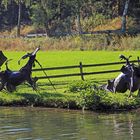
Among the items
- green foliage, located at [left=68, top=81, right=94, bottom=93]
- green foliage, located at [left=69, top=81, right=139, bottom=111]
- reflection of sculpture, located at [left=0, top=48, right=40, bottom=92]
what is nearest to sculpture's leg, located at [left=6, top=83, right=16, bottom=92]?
reflection of sculpture, located at [left=0, top=48, right=40, bottom=92]

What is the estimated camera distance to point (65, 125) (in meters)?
16.7

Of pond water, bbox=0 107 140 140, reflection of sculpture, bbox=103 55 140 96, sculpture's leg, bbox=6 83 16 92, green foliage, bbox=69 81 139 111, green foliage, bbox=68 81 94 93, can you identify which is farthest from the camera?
sculpture's leg, bbox=6 83 16 92

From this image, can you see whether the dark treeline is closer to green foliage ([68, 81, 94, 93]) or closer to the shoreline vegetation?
green foliage ([68, 81, 94, 93])

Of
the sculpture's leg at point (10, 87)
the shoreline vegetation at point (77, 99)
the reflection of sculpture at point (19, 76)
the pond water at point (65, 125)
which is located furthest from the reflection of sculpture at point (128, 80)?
the sculpture's leg at point (10, 87)

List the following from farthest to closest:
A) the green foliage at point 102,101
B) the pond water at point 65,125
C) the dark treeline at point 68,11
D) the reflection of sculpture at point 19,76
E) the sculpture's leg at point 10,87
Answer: the dark treeline at point 68,11 → the sculpture's leg at point 10,87 → the reflection of sculpture at point 19,76 → the green foliage at point 102,101 → the pond water at point 65,125

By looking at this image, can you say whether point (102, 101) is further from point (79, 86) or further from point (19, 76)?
point (19, 76)

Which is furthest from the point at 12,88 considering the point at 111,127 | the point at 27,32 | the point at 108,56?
the point at 27,32

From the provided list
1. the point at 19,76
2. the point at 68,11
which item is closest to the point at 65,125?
the point at 19,76

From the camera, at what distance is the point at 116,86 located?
21359 millimetres

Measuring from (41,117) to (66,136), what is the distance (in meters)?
3.83

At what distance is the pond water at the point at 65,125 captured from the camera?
1478 cm

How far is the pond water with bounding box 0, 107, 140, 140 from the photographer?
14.8 m

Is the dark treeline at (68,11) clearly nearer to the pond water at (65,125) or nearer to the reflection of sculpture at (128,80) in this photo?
the reflection of sculpture at (128,80)

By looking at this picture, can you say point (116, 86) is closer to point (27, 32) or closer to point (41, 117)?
point (41, 117)
